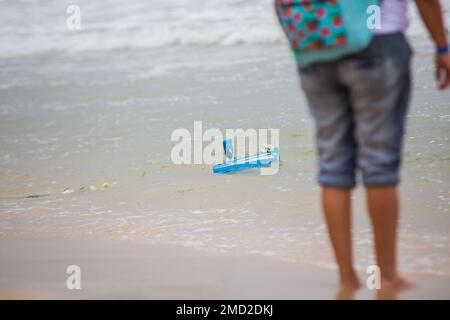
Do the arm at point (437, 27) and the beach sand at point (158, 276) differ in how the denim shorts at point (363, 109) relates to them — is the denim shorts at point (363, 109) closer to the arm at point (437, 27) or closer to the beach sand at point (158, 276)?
the arm at point (437, 27)

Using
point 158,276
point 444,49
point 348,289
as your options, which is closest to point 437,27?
point 444,49

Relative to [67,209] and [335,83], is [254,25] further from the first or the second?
[335,83]

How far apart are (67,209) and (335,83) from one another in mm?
1681

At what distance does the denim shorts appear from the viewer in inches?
79.4

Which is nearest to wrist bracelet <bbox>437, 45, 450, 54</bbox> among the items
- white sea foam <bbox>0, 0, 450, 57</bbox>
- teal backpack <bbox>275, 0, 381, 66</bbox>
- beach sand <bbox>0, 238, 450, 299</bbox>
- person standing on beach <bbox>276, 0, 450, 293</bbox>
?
person standing on beach <bbox>276, 0, 450, 293</bbox>

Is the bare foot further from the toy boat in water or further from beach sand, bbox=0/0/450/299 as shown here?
the toy boat in water

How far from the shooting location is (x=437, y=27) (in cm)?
211

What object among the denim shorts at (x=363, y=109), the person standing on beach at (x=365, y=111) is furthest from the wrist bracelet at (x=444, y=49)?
the denim shorts at (x=363, y=109)

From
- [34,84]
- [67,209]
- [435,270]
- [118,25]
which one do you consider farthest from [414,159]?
[118,25]

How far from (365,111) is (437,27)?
31cm

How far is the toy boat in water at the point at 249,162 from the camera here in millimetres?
3760

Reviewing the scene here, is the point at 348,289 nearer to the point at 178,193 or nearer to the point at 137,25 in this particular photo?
the point at 178,193

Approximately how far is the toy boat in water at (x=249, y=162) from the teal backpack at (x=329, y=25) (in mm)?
1735

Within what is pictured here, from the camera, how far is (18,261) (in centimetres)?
278
